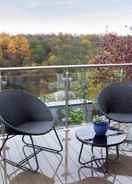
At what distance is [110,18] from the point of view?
663 cm

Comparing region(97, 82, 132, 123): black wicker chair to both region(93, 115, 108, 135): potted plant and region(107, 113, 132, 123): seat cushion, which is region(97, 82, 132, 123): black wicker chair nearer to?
region(107, 113, 132, 123): seat cushion

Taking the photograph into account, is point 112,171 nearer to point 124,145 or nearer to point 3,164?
point 124,145

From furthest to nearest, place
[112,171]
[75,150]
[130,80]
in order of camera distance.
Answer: [130,80] < [75,150] < [112,171]

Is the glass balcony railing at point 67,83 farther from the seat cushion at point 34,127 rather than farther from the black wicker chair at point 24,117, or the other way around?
the seat cushion at point 34,127

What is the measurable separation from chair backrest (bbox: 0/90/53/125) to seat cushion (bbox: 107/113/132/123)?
2.36 ft

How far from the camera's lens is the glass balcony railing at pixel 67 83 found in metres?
4.52

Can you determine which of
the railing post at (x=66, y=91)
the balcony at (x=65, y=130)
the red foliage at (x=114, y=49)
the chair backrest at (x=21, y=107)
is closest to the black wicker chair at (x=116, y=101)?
the balcony at (x=65, y=130)

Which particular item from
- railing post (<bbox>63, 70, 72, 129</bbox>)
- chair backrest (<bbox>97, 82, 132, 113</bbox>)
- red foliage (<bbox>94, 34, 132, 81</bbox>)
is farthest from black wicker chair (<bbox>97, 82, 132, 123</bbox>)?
red foliage (<bbox>94, 34, 132, 81</bbox>)

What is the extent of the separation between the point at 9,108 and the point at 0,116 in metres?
0.25

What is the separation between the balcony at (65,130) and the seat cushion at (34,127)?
372 millimetres

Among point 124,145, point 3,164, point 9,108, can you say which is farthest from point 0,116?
point 124,145

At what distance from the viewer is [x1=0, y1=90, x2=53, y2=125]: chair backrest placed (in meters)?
3.85

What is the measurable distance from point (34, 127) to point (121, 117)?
3.46 feet

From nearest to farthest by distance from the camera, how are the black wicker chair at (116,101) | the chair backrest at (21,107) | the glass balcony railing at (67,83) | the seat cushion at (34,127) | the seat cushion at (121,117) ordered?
1. the seat cushion at (34,127)
2. the chair backrest at (21,107)
3. the seat cushion at (121,117)
4. the black wicker chair at (116,101)
5. the glass balcony railing at (67,83)
